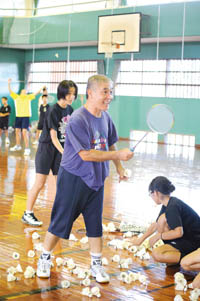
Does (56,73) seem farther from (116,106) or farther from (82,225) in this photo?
(82,225)

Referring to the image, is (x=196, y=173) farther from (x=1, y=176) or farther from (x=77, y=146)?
(x=77, y=146)

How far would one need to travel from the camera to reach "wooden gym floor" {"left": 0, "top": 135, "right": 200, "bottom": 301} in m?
4.02

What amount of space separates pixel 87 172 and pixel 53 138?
1704 millimetres

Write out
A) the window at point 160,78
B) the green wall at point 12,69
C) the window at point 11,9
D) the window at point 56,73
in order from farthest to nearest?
the green wall at point 12,69 < the window at point 56,73 < the window at point 11,9 < the window at point 160,78

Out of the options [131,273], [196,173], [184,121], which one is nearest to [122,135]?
[184,121]

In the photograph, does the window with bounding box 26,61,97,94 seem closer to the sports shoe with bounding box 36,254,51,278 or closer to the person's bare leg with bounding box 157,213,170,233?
the person's bare leg with bounding box 157,213,170,233

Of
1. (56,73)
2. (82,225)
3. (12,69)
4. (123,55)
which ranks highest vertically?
(123,55)

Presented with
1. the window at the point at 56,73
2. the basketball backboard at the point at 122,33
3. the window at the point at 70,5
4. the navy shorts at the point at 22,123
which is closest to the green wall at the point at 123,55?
the window at the point at 70,5

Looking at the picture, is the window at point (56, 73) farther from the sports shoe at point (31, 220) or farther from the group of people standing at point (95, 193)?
the group of people standing at point (95, 193)

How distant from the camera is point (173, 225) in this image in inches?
179

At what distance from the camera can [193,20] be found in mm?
17609

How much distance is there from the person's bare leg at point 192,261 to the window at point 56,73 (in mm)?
19314

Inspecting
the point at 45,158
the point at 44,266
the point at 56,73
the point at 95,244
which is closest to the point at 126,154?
the point at 95,244

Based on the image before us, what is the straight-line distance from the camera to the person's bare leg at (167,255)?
Result: 4.68 metres
